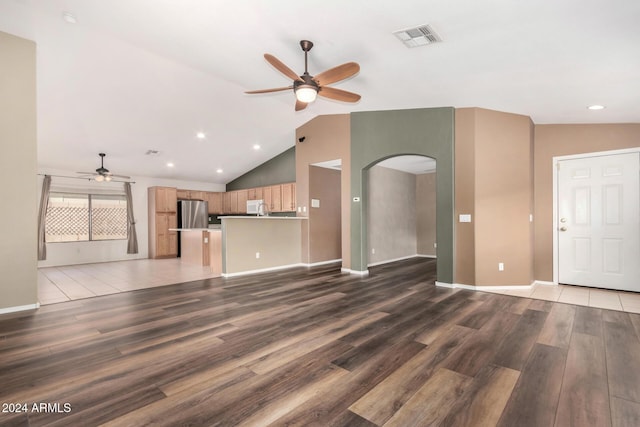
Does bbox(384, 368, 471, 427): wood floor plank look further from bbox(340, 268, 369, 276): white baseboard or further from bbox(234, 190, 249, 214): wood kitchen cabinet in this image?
bbox(234, 190, 249, 214): wood kitchen cabinet

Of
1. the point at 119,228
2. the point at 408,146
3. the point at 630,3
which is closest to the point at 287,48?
the point at 408,146

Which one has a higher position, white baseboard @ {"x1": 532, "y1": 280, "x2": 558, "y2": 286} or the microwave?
the microwave

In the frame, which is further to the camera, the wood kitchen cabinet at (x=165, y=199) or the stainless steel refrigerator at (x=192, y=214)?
the stainless steel refrigerator at (x=192, y=214)

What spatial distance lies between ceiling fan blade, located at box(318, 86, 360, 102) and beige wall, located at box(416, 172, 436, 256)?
226 inches

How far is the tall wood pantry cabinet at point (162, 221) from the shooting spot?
9.06 m

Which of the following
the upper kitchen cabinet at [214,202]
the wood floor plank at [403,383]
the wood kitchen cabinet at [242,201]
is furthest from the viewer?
the upper kitchen cabinet at [214,202]

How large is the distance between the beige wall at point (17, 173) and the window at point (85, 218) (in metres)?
5.02

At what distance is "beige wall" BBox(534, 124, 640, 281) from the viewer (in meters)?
4.73

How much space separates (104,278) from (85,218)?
3.54 meters

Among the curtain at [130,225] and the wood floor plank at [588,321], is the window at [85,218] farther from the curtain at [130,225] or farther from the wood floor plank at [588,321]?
the wood floor plank at [588,321]

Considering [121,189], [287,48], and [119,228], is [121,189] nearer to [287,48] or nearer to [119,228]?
[119,228]

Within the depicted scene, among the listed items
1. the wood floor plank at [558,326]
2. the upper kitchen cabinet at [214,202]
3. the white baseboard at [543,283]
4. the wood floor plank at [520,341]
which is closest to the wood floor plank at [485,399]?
the wood floor plank at [520,341]

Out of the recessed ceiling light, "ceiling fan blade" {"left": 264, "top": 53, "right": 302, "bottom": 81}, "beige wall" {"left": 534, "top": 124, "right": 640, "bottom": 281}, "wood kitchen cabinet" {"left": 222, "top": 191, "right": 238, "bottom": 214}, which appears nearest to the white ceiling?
the recessed ceiling light

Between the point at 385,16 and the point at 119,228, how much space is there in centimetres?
921
